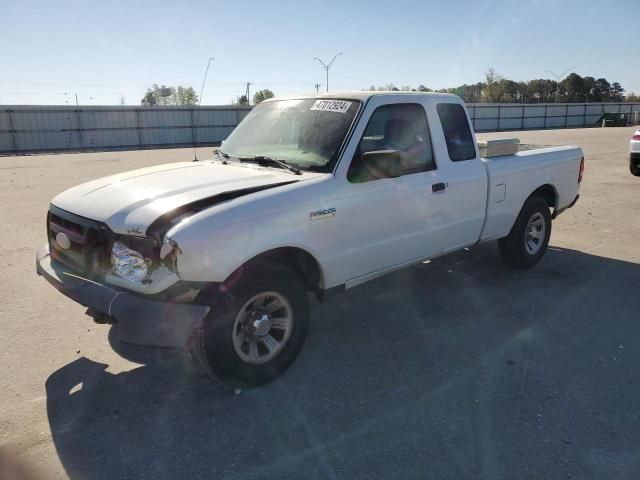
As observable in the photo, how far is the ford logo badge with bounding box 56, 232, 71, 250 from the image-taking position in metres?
3.61

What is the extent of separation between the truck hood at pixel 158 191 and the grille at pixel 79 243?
0.20 ft

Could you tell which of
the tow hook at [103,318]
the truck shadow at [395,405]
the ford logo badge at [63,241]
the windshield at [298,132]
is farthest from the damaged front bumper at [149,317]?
the windshield at [298,132]

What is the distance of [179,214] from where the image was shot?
125 inches

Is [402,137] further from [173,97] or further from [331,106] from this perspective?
[173,97]

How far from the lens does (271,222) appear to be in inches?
130

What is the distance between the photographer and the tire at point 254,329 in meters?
3.18

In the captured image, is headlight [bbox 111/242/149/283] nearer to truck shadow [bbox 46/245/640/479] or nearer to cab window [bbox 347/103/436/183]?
truck shadow [bbox 46/245/640/479]

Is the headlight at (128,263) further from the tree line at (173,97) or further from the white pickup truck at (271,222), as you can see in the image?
the tree line at (173,97)

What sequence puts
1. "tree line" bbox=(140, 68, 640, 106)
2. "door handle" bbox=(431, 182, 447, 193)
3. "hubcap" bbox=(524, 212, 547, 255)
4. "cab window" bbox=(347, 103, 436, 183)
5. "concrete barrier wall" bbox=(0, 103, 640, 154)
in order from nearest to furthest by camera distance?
"cab window" bbox=(347, 103, 436, 183) < "door handle" bbox=(431, 182, 447, 193) < "hubcap" bbox=(524, 212, 547, 255) < "concrete barrier wall" bbox=(0, 103, 640, 154) < "tree line" bbox=(140, 68, 640, 106)

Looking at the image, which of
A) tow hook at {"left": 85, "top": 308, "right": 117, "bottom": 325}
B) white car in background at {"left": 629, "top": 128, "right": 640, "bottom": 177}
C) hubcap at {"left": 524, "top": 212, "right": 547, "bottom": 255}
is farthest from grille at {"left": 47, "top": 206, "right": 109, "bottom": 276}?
white car in background at {"left": 629, "top": 128, "right": 640, "bottom": 177}

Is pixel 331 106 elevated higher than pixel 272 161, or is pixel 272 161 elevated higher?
pixel 331 106

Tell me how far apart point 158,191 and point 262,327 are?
118 cm

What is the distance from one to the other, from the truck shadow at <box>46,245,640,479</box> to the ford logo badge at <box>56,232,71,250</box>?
35.4 inches

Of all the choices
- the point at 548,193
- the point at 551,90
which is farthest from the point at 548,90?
the point at 548,193
